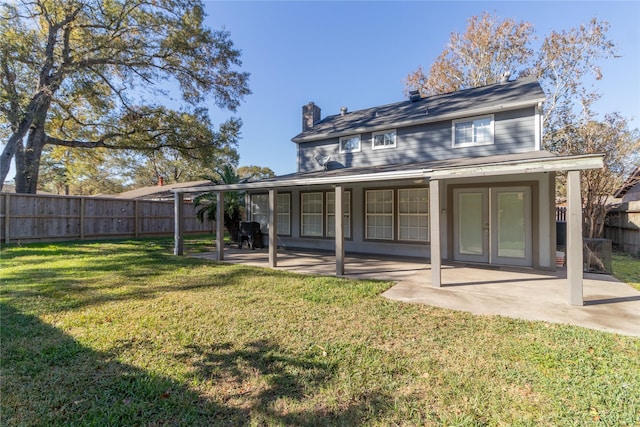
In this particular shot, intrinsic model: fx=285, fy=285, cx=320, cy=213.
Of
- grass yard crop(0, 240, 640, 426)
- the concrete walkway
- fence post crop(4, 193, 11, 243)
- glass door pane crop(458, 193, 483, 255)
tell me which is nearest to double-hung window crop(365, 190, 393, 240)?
the concrete walkway

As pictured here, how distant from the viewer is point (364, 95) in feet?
56.6

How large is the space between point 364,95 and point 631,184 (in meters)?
13.0

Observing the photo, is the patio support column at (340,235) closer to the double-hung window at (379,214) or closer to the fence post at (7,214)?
the double-hung window at (379,214)

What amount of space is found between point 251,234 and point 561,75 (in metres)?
19.9

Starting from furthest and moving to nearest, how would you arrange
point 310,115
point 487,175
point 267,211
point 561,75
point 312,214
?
1. point 561,75
2. point 310,115
3. point 267,211
4. point 312,214
5. point 487,175

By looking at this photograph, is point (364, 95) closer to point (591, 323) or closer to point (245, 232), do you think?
point (245, 232)

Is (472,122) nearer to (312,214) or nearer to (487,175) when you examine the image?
(487,175)

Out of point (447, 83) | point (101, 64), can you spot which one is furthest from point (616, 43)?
point (101, 64)

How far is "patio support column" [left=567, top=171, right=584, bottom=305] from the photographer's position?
461 cm

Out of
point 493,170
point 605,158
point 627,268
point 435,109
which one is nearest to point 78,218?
point 435,109

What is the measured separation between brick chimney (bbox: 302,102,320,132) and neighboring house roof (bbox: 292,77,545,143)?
0.39 meters

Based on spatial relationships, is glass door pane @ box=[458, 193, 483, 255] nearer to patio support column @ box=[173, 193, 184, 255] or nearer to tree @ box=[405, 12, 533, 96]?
patio support column @ box=[173, 193, 184, 255]

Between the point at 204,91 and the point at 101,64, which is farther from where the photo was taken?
the point at 204,91

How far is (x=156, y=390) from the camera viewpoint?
2.59m
